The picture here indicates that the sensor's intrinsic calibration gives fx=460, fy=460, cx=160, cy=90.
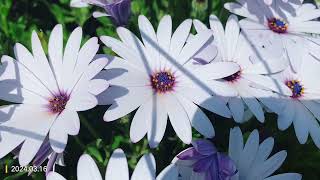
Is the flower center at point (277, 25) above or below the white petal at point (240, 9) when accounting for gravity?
below

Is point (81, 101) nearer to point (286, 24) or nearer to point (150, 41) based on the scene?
point (150, 41)

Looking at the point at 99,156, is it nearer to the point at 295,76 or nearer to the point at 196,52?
the point at 196,52

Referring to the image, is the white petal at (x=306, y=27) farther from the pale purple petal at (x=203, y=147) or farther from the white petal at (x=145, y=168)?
the white petal at (x=145, y=168)

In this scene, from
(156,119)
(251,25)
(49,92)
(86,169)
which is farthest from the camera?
(251,25)

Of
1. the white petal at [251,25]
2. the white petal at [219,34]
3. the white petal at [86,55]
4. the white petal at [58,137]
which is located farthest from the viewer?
the white petal at [251,25]

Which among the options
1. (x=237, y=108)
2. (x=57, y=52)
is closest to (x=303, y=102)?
(x=237, y=108)

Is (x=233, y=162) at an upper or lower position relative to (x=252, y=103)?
lower

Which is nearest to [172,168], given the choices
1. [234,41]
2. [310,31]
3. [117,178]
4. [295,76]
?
[117,178]

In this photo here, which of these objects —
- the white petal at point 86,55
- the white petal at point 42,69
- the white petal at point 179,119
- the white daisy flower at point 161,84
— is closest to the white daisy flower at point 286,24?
the white daisy flower at point 161,84

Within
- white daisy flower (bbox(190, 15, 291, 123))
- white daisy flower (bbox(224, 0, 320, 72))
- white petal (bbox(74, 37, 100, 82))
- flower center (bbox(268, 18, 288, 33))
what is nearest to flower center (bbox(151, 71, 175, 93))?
white daisy flower (bbox(190, 15, 291, 123))
